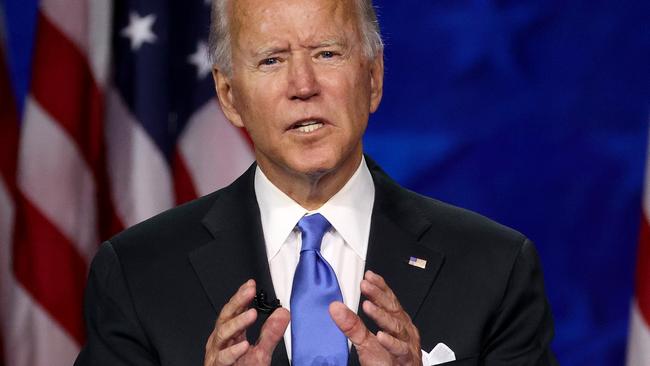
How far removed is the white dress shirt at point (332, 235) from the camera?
232 centimetres

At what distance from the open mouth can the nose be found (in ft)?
0.18

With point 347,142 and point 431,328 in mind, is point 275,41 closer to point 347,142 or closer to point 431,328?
point 347,142

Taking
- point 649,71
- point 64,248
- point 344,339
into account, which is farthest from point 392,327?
point 649,71

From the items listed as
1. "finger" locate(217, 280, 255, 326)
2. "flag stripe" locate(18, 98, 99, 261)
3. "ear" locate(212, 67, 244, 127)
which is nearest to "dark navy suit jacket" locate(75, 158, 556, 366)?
"ear" locate(212, 67, 244, 127)

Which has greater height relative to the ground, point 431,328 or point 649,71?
point 649,71

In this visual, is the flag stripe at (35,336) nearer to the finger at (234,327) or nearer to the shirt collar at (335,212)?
the shirt collar at (335,212)

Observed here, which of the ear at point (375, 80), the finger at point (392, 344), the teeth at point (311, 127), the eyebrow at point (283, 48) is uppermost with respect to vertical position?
the eyebrow at point (283, 48)

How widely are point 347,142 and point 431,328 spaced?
43 centimetres

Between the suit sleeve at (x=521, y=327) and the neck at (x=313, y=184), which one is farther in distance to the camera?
the neck at (x=313, y=184)

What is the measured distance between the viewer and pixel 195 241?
2426 millimetres

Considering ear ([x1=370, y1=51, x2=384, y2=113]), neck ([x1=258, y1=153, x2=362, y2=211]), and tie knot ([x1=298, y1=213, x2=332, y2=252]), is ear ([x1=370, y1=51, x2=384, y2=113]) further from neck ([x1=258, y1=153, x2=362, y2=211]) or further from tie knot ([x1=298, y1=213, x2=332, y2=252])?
tie knot ([x1=298, y1=213, x2=332, y2=252])

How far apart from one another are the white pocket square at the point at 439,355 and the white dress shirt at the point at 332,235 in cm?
19

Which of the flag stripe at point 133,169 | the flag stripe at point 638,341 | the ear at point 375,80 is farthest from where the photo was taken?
the flag stripe at point 133,169

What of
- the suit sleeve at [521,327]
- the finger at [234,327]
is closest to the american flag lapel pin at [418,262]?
the suit sleeve at [521,327]
